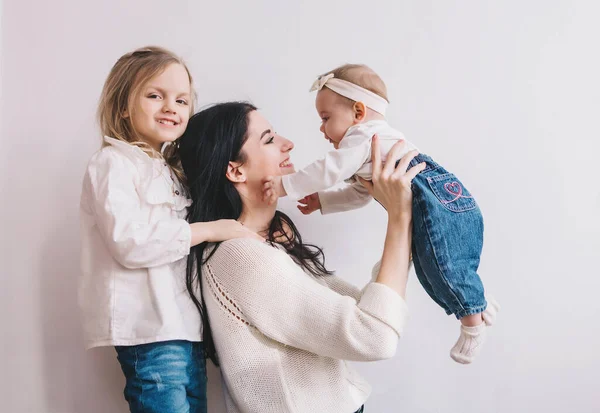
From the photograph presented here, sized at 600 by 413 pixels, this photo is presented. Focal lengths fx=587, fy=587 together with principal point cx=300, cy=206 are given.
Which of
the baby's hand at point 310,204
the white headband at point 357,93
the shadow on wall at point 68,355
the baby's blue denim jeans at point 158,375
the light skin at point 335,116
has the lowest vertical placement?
the shadow on wall at point 68,355

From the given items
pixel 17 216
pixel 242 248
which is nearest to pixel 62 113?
pixel 17 216

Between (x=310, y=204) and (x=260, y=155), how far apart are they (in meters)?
0.30

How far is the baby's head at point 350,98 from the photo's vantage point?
66.4 inches

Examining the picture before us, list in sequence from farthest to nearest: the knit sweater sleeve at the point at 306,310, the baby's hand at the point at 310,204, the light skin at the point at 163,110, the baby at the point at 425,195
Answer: the baby's hand at the point at 310,204 → the light skin at the point at 163,110 → the baby at the point at 425,195 → the knit sweater sleeve at the point at 306,310

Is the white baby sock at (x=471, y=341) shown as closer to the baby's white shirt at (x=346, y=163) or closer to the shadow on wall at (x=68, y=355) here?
the baby's white shirt at (x=346, y=163)

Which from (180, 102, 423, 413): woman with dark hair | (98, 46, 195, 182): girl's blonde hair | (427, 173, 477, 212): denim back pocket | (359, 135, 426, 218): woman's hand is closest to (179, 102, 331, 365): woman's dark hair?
(180, 102, 423, 413): woman with dark hair

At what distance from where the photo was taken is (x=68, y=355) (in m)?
1.95

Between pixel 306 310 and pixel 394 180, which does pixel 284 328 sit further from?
pixel 394 180

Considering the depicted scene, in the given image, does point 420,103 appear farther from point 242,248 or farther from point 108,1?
point 108,1

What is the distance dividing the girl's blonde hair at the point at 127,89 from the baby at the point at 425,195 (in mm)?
438

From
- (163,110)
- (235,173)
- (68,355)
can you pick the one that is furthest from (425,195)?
Answer: (68,355)

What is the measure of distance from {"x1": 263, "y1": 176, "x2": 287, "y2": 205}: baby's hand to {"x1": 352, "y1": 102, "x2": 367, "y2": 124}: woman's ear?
0.29 metres

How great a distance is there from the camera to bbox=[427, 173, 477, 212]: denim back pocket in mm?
1555

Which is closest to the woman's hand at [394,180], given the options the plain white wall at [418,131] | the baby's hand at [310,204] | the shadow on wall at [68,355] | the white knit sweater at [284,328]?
the white knit sweater at [284,328]
